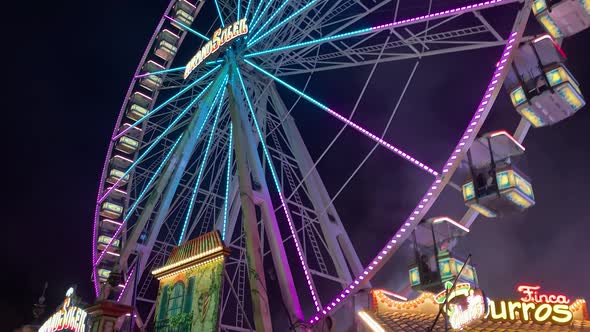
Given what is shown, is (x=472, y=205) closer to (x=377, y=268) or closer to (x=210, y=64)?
(x=377, y=268)

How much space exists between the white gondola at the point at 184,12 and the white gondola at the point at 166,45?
1.69ft

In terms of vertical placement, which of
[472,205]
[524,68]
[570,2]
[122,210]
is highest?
[122,210]

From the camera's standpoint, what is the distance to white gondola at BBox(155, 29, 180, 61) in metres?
23.6

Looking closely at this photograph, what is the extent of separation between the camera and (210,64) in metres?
19.2

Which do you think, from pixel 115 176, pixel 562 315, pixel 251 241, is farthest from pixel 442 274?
pixel 115 176

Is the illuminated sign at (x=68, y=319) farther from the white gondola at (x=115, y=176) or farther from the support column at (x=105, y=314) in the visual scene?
the white gondola at (x=115, y=176)

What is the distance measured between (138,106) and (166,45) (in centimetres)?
286

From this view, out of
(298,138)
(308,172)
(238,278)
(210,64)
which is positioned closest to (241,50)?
(210,64)

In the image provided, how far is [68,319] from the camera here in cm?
1431

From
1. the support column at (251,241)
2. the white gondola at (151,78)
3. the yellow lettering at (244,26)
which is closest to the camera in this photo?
the support column at (251,241)

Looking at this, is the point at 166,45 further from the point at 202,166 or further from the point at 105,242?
the point at 105,242

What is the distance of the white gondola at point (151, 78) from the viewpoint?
77.1 feet

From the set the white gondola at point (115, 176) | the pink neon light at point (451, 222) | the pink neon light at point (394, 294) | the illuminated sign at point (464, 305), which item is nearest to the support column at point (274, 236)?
the pink neon light at point (394, 294)

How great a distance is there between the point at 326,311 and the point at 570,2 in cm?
809
